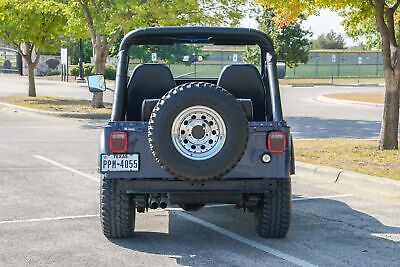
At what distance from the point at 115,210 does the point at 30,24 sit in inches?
872

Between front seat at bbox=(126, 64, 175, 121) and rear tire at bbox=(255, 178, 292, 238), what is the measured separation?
163 cm

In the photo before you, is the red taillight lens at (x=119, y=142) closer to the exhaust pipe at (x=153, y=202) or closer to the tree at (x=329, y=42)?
the exhaust pipe at (x=153, y=202)

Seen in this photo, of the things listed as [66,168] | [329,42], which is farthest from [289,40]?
[329,42]

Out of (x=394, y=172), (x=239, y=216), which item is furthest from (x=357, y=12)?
(x=239, y=216)

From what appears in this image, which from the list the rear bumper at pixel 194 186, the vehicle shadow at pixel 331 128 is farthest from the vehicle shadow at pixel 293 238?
the vehicle shadow at pixel 331 128

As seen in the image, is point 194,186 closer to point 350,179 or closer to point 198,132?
point 198,132

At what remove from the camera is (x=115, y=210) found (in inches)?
257

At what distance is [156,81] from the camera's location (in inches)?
287

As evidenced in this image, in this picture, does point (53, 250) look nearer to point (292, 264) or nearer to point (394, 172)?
point (292, 264)

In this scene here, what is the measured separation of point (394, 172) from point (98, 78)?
4784mm

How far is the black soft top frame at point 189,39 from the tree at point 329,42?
332 feet

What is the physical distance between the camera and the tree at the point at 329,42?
4284 inches

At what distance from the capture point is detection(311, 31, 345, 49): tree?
10881cm

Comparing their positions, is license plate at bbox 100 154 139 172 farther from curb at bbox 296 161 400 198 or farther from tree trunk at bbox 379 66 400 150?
tree trunk at bbox 379 66 400 150
